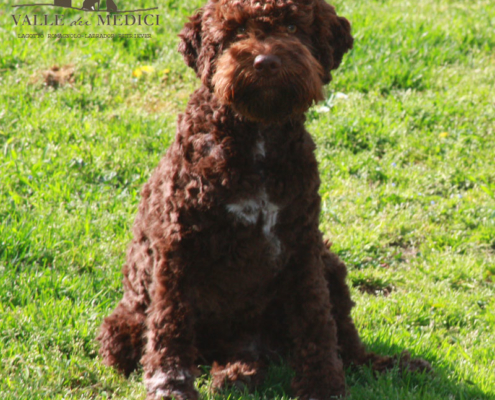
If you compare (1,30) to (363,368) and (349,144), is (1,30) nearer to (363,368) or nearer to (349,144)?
(349,144)

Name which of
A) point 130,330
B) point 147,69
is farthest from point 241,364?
point 147,69

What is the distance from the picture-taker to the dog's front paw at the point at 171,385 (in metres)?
3.82

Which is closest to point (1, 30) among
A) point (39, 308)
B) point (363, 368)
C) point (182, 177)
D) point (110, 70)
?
point (110, 70)

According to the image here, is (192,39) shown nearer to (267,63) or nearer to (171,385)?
(267,63)

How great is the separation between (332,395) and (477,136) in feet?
13.0

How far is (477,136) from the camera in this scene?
7141 millimetres

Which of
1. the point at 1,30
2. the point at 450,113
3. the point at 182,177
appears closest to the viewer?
the point at 182,177

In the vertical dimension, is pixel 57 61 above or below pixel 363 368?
above

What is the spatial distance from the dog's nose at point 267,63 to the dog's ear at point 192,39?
1.65 feet

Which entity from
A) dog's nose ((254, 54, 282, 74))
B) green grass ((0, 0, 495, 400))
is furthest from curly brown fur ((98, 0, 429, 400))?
green grass ((0, 0, 495, 400))

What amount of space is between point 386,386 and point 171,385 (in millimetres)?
1210

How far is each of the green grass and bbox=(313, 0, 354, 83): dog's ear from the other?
1.77 meters

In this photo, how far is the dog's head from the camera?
138 inches

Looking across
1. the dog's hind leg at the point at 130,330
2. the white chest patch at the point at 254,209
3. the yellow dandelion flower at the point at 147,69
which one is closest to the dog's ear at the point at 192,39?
the white chest patch at the point at 254,209
